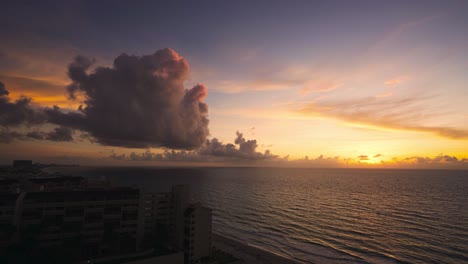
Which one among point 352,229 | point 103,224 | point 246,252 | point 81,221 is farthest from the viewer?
point 352,229

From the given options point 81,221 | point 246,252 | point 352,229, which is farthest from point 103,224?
point 352,229

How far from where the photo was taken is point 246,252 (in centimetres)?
7088

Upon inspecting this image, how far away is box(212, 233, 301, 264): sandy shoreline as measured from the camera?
216ft

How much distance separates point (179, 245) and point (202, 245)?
8.03 m

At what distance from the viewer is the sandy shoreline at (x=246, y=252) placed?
65688 mm

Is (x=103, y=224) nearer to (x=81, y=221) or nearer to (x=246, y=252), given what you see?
(x=81, y=221)

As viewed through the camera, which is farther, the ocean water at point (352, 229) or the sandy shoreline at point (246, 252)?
the ocean water at point (352, 229)

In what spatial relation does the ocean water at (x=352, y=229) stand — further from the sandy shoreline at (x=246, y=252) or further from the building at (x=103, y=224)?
the building at (x=103, y=224)

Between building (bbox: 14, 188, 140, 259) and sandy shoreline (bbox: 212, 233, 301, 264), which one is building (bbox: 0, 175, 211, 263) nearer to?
building (bbox: 14, 188, 140, 259)

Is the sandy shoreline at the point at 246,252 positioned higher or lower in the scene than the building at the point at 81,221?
lower

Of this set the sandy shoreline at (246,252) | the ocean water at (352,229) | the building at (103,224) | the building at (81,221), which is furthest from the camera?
the ocean water at (352,229)

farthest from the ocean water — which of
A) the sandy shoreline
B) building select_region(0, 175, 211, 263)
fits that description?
building select_region(0, 175, 211, 263)

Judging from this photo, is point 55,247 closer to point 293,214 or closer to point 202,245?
point 202,245

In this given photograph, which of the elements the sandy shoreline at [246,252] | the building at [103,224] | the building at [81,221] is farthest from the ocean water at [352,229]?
the building at [81,221]
